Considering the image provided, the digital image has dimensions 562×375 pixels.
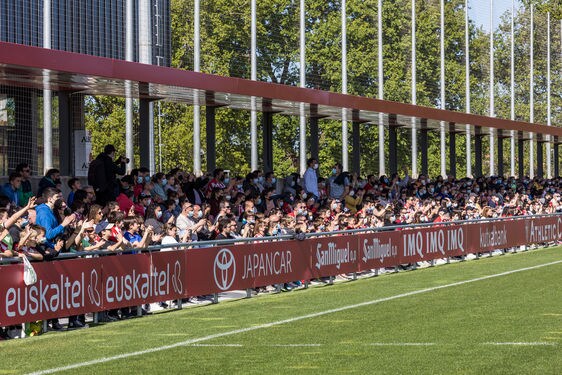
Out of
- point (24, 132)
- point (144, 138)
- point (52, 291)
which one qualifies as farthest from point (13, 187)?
point (24, 132)

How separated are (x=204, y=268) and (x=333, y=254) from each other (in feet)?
19.2

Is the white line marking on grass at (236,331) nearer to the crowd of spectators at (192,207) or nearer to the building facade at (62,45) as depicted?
the crowd of spectators at (192,207)

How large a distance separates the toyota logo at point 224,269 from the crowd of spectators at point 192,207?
63 cm

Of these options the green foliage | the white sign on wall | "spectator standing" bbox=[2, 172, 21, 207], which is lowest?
"spectator standing" bbox=[2, 172, 21, 207]

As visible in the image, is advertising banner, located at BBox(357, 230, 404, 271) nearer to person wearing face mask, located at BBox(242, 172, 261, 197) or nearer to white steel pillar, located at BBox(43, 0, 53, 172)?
person wearing face mask, located at BBox(242, 172, 261, 197)

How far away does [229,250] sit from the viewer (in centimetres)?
2067

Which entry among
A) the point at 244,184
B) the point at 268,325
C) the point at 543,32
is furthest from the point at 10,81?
the point at 543,32

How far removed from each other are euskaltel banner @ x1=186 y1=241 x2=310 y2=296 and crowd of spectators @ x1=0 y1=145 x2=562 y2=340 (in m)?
0.52

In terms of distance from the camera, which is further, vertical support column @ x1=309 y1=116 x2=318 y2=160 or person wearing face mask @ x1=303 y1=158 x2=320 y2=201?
vertical support column @ x1=309 y1=116 x2=318 y2=160

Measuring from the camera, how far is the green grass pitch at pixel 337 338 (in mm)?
12141

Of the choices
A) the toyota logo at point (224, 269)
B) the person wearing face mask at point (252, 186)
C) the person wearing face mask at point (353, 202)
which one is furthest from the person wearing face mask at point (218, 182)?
the person wearing face mask at point (353, 202)

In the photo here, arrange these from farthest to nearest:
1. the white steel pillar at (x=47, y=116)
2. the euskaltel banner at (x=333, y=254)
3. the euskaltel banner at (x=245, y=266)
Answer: the white steel pillar at (x=47, y=116)
the euskaltel banner at (x=333, y=254)
the euskaltel banner at (x=245, y=266)

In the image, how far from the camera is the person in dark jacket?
69.9ft

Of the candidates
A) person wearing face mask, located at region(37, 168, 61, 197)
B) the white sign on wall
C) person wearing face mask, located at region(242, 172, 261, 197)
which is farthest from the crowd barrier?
the white sign on wall
